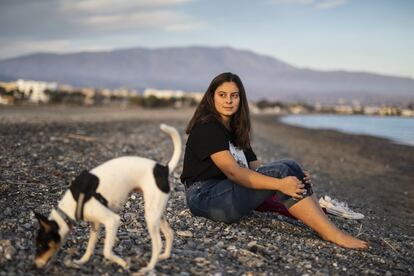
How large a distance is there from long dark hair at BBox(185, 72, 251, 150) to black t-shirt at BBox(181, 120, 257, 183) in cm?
11

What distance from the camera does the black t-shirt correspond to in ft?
15.2

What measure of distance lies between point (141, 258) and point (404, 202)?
23.9 feet

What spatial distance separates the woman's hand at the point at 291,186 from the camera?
4.52 metres

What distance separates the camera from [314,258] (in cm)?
446

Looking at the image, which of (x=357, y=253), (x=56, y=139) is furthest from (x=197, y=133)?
(x=56, y=139)

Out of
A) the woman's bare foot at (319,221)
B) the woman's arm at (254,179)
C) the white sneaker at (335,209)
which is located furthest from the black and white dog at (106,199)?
the white sneaker at (335,209)

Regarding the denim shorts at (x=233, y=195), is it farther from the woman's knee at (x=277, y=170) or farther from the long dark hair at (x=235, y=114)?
the long dark hair at (x=235, y=114)

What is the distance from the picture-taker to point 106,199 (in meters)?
3.38

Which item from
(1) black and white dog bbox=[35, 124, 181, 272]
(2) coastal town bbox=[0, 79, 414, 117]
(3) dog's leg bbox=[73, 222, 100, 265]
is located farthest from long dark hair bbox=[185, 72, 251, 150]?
(2) coastal town bbox=[0, 79, 414, 117]

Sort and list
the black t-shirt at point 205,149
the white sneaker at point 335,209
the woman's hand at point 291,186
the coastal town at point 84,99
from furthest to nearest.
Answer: the coastal town at point 84,99, the white sneaker at point 335,209, the black t-shirt at point 205,149, the woman's hand at point 291,186

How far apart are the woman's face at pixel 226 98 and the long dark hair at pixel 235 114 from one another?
46mm

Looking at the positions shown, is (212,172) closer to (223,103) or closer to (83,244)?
(223,103)

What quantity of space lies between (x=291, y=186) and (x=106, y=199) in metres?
2.02

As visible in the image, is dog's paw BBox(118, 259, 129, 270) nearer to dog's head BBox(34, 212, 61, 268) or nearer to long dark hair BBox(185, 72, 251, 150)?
dog's head BBox(34, 212, 61, 268)
